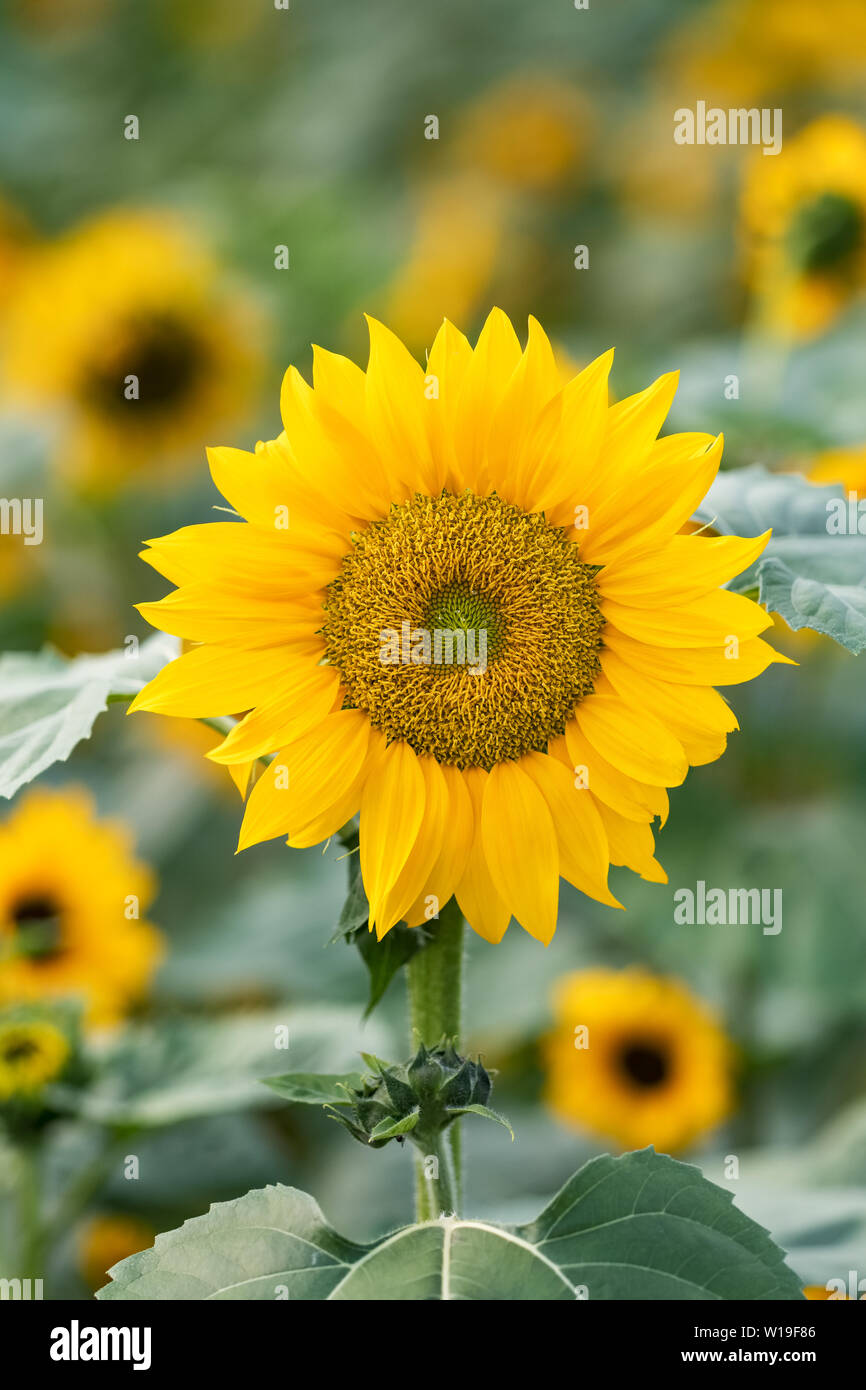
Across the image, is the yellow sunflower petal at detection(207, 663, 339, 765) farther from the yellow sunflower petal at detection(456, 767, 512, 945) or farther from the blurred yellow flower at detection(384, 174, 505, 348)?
the blurred yellow flower at detection(384, 174, 505, 348)

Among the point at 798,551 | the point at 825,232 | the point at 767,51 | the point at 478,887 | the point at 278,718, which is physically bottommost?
the point at 478,887

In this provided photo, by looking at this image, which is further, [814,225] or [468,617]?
[814,225]

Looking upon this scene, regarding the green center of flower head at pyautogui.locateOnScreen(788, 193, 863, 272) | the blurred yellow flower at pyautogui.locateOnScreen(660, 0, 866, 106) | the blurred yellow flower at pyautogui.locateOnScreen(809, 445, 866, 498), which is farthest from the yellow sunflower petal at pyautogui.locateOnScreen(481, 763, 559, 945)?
the blurred yellow flower at pyautogui.locateOnScreen(660, 0, 866, 106)

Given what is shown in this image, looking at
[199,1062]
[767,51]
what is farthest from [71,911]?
[767,51]

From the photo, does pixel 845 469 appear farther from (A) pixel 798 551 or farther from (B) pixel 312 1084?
A: (B) pixel 312 1084

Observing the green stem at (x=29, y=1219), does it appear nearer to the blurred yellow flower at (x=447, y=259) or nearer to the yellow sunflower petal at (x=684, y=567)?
the yellow sunflower petal at (x=684, y=567)

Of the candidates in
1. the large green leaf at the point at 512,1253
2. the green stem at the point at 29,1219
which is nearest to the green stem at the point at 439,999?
the large green leaf at the point at 512,1253
